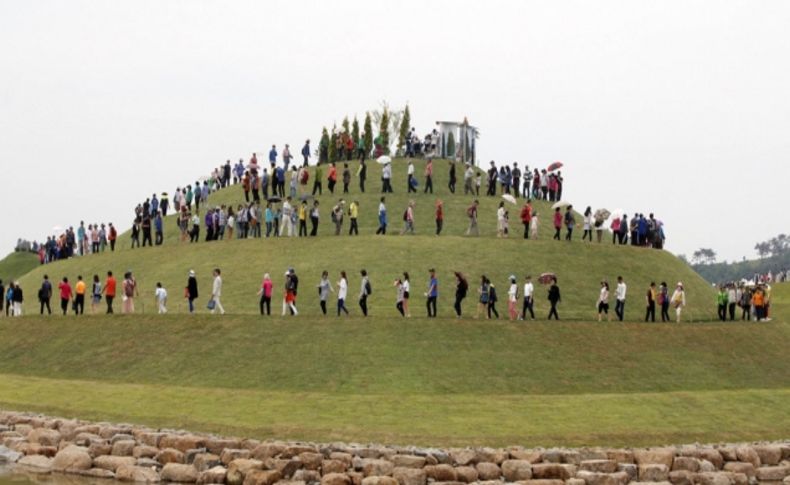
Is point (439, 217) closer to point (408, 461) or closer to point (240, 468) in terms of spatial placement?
point (408, 461)

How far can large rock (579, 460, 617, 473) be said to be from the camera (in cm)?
3127

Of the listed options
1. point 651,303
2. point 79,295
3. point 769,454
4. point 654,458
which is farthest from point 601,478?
point 79,295

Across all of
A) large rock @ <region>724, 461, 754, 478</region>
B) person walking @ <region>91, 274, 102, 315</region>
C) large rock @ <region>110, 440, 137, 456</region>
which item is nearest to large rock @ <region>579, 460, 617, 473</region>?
large rock @ <region>724, 461, 754, 478</region>

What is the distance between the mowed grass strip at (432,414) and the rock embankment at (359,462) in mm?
1626

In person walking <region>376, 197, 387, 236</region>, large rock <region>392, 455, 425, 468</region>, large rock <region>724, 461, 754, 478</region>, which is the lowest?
large rock <region>724, 461, 754, 478</region>

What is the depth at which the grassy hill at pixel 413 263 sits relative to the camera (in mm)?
55562

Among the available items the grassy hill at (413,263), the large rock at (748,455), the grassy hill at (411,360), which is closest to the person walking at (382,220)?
the grassy hill at (413,263)

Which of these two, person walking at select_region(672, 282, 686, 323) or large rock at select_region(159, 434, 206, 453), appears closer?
large rock at select_region(159, 434, 206, 453)

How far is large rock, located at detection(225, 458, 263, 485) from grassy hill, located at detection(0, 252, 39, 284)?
235 feet

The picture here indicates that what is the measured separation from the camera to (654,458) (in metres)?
32.2

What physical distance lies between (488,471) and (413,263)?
27362mm

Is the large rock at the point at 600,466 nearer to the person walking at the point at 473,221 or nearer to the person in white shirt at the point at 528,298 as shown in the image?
the person in white shirt at the point at 528,298

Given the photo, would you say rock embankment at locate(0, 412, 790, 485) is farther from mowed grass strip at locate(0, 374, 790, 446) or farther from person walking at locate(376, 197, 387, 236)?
person walking at locate(376, 197, 387, 236)

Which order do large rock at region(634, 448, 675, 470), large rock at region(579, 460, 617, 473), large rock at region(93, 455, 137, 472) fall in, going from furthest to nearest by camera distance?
large rock at region(93, 455, 137, 472) < large rock at region(634, 448, 675, 470) < large rock at region(579, 460, 617, 473)
